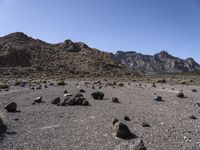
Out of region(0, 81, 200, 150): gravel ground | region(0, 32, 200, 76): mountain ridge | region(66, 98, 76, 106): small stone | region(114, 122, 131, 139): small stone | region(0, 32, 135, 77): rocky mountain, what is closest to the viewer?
region(0, 81, 200, 150): gravel ground

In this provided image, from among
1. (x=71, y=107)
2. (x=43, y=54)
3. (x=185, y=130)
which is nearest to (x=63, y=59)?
(x=43, y=54)

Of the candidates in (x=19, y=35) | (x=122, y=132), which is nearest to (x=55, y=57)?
(x=19, y=35)

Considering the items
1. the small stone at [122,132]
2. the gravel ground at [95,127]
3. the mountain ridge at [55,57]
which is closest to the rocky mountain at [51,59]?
the mountain ridge at [55,57]

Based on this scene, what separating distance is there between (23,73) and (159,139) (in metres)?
66.0

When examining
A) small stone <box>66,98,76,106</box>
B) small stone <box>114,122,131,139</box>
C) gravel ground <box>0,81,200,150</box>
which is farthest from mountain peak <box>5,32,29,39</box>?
small stone <box>114,122,131,139</box>

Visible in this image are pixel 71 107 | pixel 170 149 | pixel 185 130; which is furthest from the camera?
pixel 71 107

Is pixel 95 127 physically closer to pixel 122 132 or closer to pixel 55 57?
pixel 122 132

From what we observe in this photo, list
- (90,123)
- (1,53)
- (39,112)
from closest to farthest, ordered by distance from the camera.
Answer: (90,123), (39,112), (1,53)

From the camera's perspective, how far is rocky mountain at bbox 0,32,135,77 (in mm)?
83938

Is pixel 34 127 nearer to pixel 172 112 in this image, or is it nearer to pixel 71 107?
pixel 71 107

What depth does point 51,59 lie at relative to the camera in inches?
3757

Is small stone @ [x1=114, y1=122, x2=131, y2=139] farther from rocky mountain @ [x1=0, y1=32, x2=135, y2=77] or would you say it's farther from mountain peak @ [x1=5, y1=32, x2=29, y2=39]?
mountain peak @ [x1=5, y1=32, x2=29, y2=39]

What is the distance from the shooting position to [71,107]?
19.8 metres

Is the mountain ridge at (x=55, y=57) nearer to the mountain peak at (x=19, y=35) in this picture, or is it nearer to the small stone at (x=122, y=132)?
the mountain peak at (x=19, y=35)
